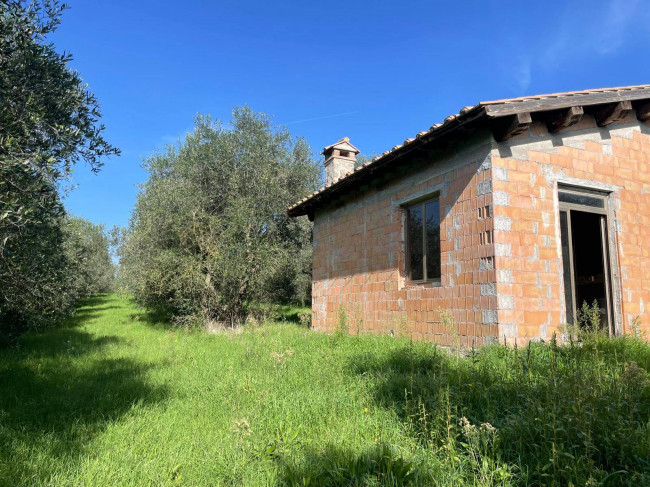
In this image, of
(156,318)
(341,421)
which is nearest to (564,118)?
(341,421)

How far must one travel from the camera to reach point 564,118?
20.5 feet

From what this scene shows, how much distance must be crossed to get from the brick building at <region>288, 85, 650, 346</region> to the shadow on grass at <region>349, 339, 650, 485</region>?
93 cm

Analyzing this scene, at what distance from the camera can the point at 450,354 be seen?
5832 mm

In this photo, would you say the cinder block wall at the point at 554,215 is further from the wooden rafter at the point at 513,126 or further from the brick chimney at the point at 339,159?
the brick chimney at the point at 339,159

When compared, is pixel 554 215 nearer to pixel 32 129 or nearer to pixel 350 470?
pixel 350 470

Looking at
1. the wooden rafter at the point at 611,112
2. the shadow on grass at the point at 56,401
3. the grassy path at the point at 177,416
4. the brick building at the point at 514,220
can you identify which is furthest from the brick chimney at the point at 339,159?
the shadow on grass at the point at 56,401

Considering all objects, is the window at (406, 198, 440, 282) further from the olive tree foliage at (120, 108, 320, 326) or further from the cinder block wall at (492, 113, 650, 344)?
the olive tree foliage at (120, 108, 320, 326)

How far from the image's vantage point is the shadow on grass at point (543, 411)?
257 centimetres

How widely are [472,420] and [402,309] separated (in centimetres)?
433

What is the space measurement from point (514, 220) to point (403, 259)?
245 cm

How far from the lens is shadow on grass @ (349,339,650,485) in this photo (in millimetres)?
2570

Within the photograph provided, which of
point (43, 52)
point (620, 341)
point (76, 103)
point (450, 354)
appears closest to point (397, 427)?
point (450, 354)

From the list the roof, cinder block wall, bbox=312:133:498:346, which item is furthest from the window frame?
the roof

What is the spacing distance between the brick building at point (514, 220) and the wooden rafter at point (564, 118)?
0.6 inches
